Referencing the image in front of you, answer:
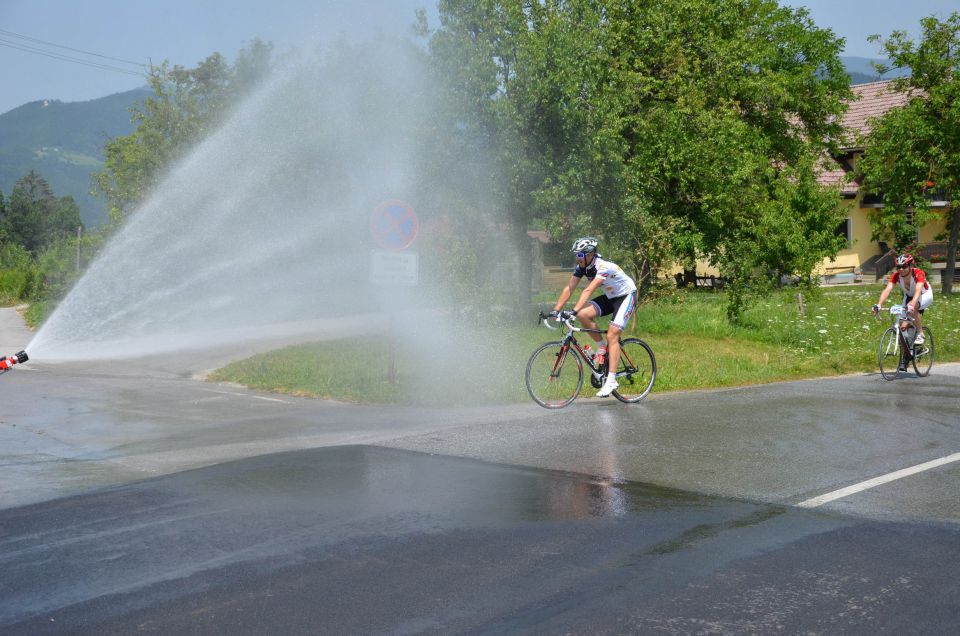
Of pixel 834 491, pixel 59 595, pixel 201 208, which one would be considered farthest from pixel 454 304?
pixel 59 595

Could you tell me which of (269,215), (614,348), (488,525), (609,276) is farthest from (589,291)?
(269,215)

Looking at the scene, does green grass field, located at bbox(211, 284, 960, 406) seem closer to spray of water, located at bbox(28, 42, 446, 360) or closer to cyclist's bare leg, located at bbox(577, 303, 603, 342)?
cyclist's bare leg, located at bbox(577, 303, 603, 342)

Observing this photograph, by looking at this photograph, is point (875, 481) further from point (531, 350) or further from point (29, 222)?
point (29, 222)

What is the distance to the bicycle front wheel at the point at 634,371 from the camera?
12.2 m

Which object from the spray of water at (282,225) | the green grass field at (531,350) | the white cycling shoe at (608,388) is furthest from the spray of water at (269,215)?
the white cycling shoe at (608,388)

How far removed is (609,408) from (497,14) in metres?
13.0

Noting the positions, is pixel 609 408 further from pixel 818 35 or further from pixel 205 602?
pixel 818 35

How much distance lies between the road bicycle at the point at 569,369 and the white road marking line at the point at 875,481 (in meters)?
4.34

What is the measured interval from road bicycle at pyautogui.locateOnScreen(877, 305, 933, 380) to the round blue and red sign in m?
7.45

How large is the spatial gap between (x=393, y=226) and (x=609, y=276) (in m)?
3.86

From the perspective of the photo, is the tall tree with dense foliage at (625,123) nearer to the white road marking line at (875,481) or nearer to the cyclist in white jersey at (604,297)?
the cyclist in white jersey at (604,297)

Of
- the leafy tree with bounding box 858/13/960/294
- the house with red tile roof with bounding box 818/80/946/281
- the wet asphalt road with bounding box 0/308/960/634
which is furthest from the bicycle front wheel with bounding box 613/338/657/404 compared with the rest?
the house with red tile roof with bounding box 818/80/946/281

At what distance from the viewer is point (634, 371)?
484 inches

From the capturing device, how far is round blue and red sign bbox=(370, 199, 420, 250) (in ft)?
46.3
